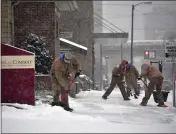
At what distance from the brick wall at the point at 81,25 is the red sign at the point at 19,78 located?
24906mm

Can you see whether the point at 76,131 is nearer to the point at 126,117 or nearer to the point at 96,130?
the point at 96,130

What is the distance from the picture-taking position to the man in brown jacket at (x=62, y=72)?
10.3 metres

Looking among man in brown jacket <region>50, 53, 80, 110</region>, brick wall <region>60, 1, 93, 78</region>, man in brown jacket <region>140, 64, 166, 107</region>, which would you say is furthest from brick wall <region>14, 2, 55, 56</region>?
brick wall <region>60, 1, 93, 78</region>

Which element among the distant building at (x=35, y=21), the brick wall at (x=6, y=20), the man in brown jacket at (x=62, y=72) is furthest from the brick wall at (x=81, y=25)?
the man in brown jacket at (x=62, y=72)

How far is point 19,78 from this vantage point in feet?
32.2

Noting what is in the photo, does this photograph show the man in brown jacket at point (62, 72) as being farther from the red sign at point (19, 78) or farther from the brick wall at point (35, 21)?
the brick wall at point (35, 21)

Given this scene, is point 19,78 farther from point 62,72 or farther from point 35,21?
point 35,21

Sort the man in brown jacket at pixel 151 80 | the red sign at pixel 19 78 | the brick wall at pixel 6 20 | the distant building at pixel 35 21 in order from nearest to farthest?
the red sign at pixel 19 78 → the man in brown jacket at pixel 151 80 → the brick wall at pixel 6 20 → the distant building at pixel 35 21

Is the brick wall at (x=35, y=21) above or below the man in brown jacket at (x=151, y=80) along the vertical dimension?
above

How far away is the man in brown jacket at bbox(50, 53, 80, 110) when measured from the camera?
1031cm

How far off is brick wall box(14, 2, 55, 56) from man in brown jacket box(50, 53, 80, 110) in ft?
23.1

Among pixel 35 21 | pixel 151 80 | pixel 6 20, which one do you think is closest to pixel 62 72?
pixel 151 80

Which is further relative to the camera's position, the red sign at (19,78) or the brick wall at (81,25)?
the brick wall at (81,25)

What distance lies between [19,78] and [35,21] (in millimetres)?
8011
